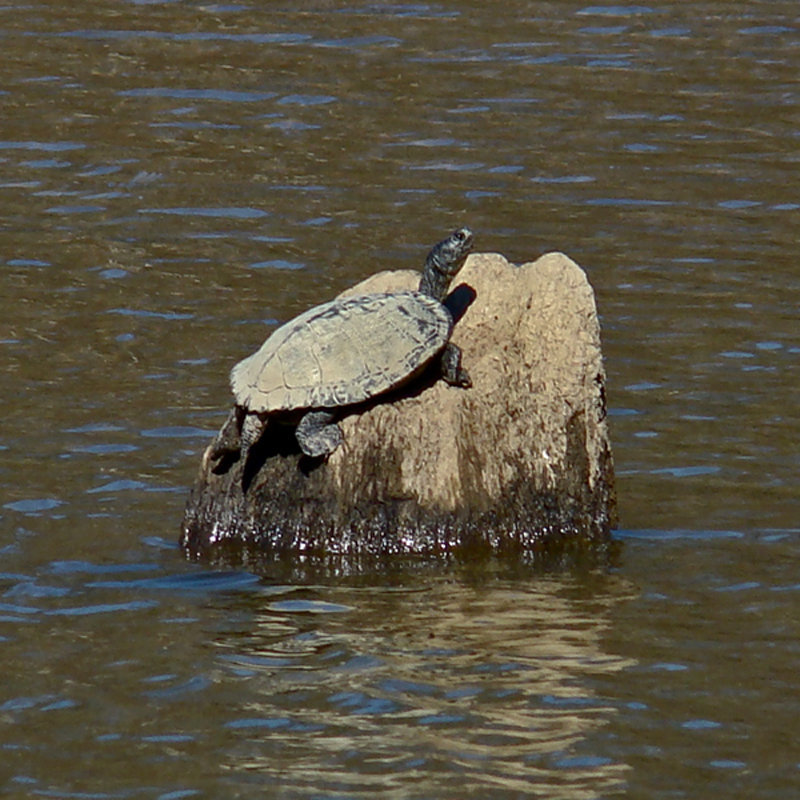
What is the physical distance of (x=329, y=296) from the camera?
12.2 metres

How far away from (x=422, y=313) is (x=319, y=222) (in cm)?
509

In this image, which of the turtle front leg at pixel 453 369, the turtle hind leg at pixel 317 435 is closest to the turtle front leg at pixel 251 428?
the turtle hind leg at pixel 317 435

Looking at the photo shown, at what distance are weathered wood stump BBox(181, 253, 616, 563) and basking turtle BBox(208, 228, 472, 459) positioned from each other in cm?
15

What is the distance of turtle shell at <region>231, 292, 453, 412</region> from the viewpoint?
8344 millimetres

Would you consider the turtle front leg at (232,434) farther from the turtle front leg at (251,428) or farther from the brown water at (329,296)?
the brown water at (329,296)

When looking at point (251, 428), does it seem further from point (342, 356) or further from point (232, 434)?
point (342, 356)

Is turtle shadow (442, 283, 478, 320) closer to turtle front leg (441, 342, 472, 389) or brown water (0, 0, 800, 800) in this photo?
turtle front leg (441, 342, 472, 389)

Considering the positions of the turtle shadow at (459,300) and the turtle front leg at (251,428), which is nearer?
the turtle front leg at (251,428)

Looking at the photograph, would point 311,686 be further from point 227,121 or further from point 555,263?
point 227,121

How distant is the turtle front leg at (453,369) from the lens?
8477 millimetres

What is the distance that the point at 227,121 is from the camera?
51.0ft

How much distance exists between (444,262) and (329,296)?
3.43 m

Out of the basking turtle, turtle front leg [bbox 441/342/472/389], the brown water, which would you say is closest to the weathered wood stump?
turtle front leg [bbox 441/342/472/389]

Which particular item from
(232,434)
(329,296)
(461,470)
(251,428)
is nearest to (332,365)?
(251,428)
